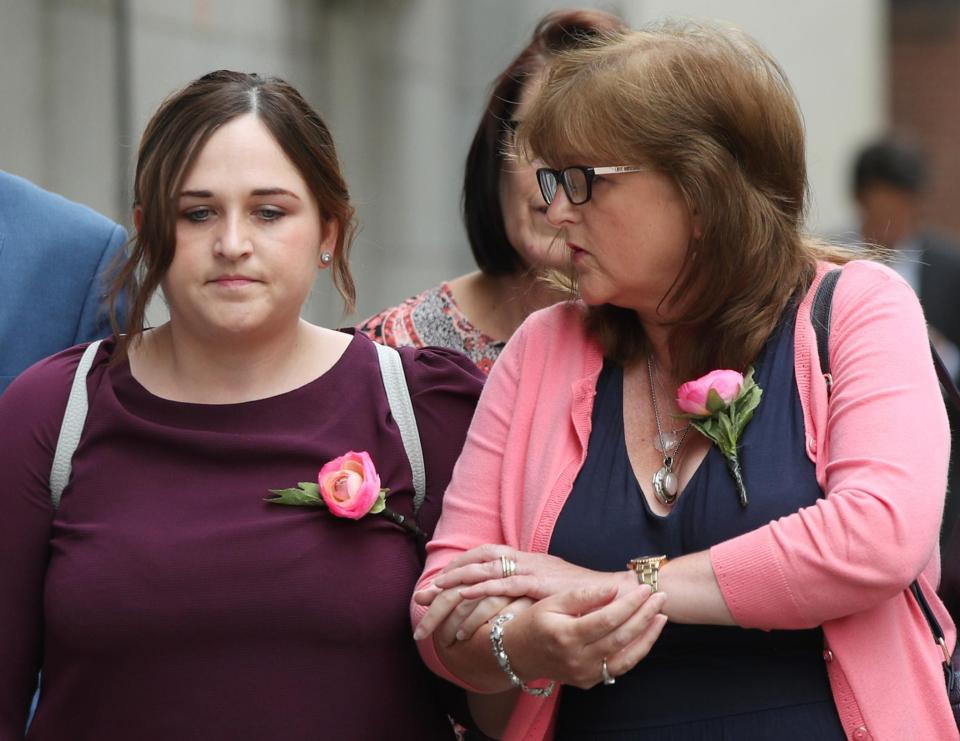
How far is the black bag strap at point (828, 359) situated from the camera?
2.79 meters

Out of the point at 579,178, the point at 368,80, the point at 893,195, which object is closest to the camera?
the point at 579,178

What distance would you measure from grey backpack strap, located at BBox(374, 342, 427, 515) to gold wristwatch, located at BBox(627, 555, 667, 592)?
0.59m

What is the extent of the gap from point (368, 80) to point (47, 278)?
479cm

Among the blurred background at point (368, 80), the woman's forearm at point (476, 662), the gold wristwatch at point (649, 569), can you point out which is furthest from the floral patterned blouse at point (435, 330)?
the gold wristwatch at point (649, 569)

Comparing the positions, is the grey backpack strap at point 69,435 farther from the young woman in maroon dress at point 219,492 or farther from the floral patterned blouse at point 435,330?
the floral patterned blouse at point 435,330

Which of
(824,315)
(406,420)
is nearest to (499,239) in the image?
(406,420)

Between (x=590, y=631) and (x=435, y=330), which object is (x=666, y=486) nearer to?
(x=590, y=631)

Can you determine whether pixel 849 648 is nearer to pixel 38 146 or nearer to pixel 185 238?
pixel 185 238

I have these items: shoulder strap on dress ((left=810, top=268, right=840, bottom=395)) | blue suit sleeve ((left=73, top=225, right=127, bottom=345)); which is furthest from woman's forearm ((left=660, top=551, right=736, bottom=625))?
blue suit sleeve ((left=73, top=225, right=127, bottom=345))

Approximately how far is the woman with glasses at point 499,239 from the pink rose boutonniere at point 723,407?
3.20 feet

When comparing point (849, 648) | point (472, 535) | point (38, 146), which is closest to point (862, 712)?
point (849, 648)

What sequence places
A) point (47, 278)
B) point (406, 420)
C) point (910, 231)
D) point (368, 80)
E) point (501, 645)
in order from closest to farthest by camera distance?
1. point (501, 645)
2. point (406, 420)
3. point (47, 278)
4. point (368, 80)
5. point (910, 231)

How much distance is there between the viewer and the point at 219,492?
120 inches

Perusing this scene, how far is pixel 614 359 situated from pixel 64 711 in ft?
3.99
